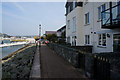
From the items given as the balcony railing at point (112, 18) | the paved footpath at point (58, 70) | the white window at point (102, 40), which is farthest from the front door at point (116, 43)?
the paved footpath at point (58, 70)

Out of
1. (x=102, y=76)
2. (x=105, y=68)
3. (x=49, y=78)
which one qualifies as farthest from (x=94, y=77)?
(x=49, y=78)

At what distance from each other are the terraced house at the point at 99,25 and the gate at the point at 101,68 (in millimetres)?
4727

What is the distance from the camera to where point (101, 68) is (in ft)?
13.4

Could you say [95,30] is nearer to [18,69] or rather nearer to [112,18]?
[112,18]

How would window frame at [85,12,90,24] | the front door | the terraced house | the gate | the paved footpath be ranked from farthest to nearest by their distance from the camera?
window frame at [85,12,90,24] → the front door → the terraced house → the paved footpath → the gate

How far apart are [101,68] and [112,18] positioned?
5587 millimetres

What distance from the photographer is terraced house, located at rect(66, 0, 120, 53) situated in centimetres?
818

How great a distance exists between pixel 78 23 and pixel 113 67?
39.6 ft

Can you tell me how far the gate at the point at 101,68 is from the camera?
3.82m

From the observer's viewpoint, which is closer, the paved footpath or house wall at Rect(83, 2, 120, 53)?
the paved footpath

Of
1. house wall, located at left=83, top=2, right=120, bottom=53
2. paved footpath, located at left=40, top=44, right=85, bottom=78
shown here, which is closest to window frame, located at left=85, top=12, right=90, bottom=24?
house wall, located at left=83, top=2, right=120, bottom=53

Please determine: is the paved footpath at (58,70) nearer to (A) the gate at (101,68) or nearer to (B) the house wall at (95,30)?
(A) the gate at (101,68)

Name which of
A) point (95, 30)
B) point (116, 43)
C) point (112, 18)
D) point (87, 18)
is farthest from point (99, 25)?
point (87, 18)

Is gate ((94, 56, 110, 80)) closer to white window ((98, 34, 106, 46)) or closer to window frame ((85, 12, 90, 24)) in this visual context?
white window ((98, 34, 106, 46))
